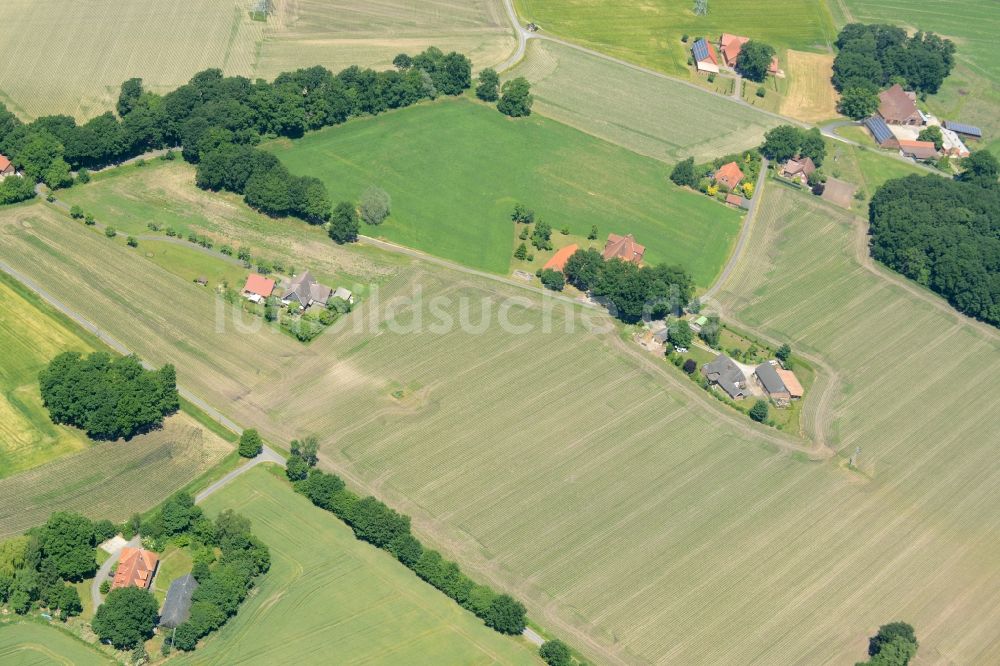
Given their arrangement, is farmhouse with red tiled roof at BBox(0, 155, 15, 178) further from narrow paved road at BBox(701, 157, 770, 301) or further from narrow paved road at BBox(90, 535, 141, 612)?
narrow paved road at BBox(701, 157, 770, 301)

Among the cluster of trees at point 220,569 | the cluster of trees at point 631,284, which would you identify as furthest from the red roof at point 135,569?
the cluster of trees at point 631,284

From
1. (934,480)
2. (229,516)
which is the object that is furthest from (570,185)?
(229,516)

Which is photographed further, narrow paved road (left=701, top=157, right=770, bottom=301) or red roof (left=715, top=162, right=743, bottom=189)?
red roof (left=715, top=162, right=743, bottom=189)

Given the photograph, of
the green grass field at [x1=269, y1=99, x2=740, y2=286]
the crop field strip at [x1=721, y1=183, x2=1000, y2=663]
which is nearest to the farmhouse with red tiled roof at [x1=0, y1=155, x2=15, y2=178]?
the green grass field at [x1=269, y1=99, x2=740, y2=286]

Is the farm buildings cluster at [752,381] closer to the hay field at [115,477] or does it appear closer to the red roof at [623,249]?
the red roof at [623,249]

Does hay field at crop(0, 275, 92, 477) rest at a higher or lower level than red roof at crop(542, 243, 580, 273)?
lower

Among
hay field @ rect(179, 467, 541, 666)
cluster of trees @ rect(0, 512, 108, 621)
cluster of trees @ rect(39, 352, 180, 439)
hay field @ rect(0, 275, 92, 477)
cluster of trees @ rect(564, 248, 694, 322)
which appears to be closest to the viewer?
hay field @ rect(179, 467, 541, 666)

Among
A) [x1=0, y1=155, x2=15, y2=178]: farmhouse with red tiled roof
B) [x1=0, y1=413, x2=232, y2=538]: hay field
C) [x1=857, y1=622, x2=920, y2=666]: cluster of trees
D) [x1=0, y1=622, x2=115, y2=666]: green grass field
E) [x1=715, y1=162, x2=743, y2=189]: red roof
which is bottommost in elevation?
[x1=0, y1=622, x2=115, y2=666]: green grass field
